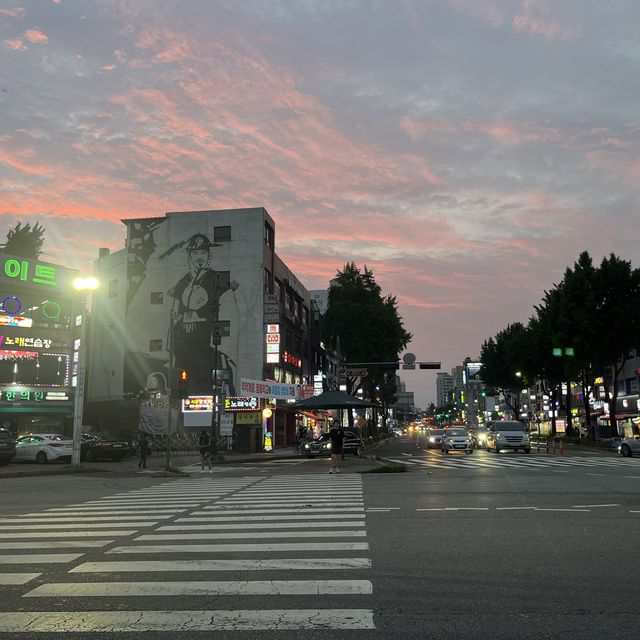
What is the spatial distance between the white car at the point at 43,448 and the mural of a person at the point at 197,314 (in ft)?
75.4

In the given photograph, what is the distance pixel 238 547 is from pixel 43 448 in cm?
2551

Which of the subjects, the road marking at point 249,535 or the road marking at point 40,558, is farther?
the road marking at point 249,535

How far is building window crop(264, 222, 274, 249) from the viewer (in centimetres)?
5798

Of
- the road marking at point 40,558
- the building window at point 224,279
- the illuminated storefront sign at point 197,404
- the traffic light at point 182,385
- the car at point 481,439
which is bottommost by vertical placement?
the car at point 481,439

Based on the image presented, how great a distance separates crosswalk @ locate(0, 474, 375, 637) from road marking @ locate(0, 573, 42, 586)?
0.01 metres

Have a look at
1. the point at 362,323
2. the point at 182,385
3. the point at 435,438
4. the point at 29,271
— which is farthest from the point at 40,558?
the point at 362,323

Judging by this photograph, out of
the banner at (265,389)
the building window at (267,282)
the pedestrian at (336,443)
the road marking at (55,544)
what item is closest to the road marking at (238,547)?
the road marking at (55,544)

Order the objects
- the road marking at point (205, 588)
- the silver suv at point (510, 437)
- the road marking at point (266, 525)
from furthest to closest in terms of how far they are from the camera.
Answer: the silver suv at point (510, 437)
the road marking at point (266, 525)
the road marking at point (205, 588)

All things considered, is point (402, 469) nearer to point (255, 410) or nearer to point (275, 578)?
point (275, 578)

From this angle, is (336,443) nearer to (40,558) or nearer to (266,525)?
(266,525)

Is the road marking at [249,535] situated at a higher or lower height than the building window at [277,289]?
lower

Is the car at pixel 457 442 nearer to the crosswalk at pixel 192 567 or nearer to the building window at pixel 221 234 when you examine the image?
the building window at pixel 221 234

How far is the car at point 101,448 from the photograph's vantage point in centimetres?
3353

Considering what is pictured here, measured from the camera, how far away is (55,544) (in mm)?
9273
